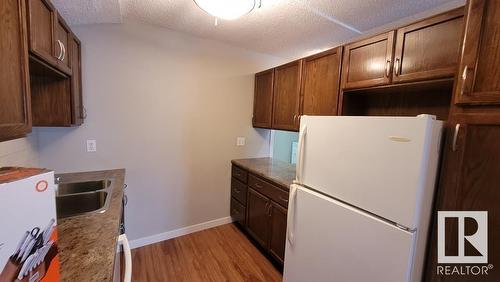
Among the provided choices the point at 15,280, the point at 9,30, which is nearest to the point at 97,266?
the point at 15,280

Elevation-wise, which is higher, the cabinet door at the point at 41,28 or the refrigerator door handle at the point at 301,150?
the cabinet door at the point at 41,28

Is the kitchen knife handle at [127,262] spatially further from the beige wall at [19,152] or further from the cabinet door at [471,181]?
the cabinet door at [471,181]

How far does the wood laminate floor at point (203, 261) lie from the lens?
1983 mm

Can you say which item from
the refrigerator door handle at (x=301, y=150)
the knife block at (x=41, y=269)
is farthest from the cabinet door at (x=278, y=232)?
the knife block at (x=41, y=269)

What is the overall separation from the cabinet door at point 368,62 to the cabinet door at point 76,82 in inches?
84.6

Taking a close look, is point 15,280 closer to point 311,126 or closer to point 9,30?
point 9,30

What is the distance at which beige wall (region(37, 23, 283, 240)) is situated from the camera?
2.01 metres

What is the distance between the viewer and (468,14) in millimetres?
947

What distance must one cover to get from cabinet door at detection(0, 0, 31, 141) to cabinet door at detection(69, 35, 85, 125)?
0.86 meters

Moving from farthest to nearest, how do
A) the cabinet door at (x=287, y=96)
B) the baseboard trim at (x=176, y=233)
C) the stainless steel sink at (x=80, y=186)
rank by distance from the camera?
the baseboard trim at (x=176, y=233) < the cabinet door at (x=287, y=96) < the stainless steel sink at (x=80, y=186)

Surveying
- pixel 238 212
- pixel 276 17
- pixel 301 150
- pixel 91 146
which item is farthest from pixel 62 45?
pixel 238 212

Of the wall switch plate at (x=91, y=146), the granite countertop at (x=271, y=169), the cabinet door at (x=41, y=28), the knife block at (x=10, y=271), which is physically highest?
the cabinet door at (x=41, y=28)

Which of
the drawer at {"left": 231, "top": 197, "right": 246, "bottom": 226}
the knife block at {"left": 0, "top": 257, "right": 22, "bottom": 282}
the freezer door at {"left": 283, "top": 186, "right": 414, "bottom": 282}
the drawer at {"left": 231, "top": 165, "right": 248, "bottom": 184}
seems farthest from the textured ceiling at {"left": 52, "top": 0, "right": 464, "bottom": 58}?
the drawer at {"left": 231, "top": 197, "right": 246, "bottom": 226}

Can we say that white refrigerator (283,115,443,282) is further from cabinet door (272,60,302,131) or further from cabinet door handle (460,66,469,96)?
cabinet door (272,60,302,131)
